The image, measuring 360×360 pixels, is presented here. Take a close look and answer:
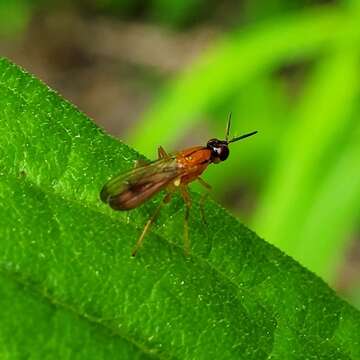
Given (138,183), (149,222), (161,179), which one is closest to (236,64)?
(161,179)

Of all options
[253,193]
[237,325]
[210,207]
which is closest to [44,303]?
[237,325]

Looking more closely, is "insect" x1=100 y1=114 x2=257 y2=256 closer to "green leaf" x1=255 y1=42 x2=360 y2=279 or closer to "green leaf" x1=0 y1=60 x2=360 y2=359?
"green leaf" x1=0 y1=60 x2=360 y2=359

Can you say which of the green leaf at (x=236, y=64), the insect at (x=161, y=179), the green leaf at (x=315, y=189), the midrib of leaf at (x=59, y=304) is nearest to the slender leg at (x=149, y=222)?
the insect at (x=161, y=179)

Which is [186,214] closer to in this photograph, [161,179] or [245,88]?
[161,179]

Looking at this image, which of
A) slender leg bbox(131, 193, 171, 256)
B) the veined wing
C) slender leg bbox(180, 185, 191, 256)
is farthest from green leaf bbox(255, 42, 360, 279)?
slender leg bbox(131, 193, 171, 256)

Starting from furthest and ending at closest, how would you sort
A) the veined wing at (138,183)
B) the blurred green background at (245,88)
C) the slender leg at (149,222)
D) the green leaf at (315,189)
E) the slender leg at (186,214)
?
the blurred green background at (245,88) < the green leaf at (315,189) < the slender leg at (186,214) < the veined wing at (138,183) < the slender leg at (149,222)

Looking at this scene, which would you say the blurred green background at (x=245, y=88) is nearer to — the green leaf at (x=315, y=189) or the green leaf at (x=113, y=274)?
the green leaf at (x=315, y=189)

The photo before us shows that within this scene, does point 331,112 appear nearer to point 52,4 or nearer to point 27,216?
point 27,216
